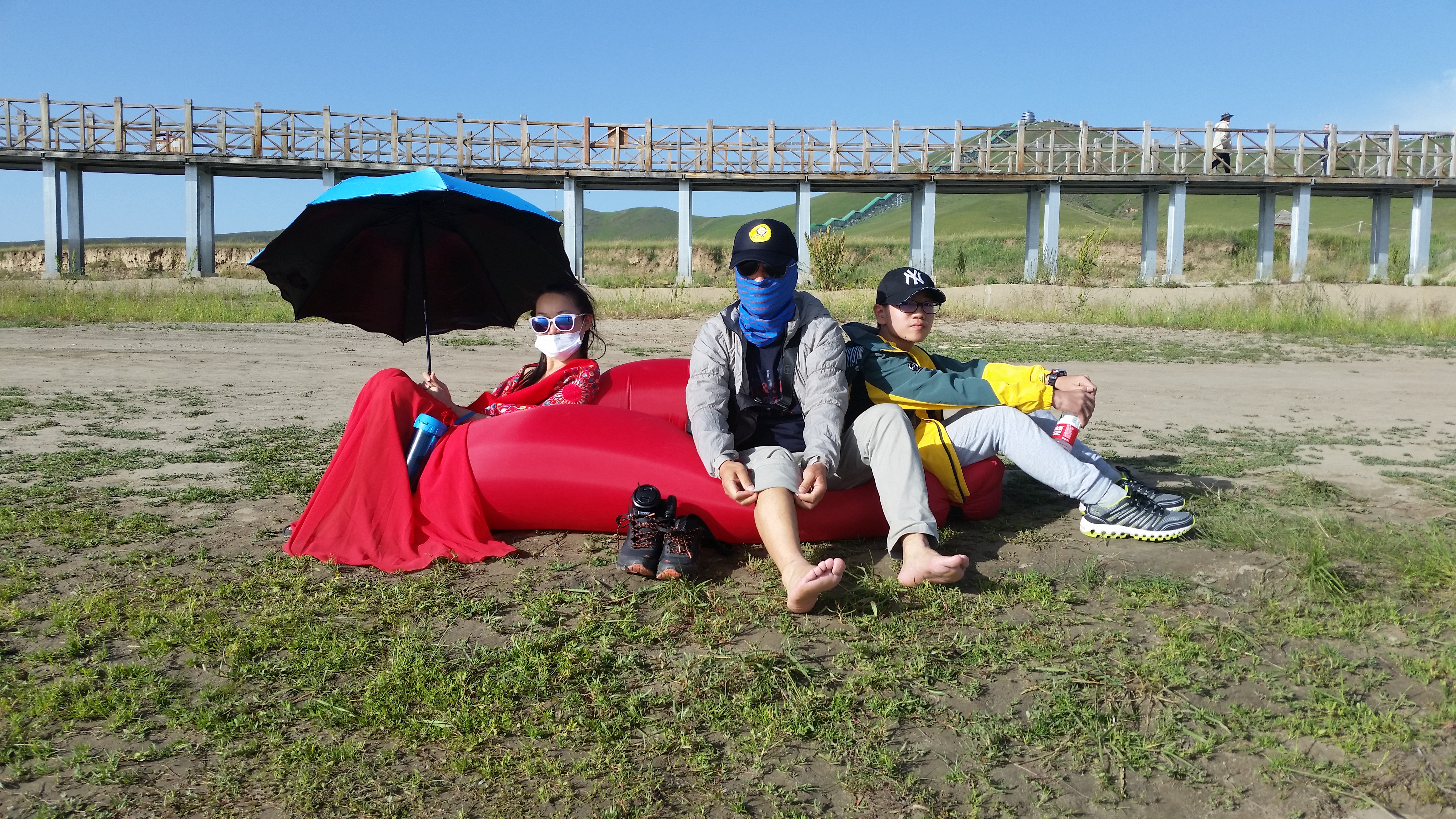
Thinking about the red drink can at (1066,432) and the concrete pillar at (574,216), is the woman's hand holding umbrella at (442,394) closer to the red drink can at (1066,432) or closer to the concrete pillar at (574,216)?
the red drink can at (1066,432)

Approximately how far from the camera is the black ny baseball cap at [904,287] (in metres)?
4.57

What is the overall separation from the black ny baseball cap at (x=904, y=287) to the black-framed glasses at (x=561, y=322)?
4.85ft

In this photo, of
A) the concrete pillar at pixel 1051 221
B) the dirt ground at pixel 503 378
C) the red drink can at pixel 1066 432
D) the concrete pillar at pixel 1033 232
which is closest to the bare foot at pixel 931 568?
the red drink can at pixel 1066 432

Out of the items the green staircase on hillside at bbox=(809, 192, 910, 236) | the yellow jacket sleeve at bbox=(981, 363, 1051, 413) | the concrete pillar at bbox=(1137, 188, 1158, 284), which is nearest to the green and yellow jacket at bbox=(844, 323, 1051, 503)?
the yellow jacket sleeve at bbox=(981, 363, 1051, 413)

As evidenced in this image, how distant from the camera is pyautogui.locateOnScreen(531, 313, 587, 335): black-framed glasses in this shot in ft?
16.5

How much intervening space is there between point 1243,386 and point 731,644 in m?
8.80

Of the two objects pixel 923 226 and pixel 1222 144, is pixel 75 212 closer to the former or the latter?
pixel 923 226

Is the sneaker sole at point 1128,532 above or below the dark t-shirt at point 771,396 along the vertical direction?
below

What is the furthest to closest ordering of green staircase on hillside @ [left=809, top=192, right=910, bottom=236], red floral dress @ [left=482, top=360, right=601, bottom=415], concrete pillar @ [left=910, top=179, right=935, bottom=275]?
green staircase on hillside @ [left=809, top=192, right=910, bottom=236], concrete pillar @ [left=910, top=179, right=935, bottom=275], red floral dress @ [left=482, top=360, right=601, bottom=415]

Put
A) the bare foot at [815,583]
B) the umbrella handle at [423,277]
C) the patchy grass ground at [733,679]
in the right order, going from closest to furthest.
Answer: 1. the patchy grass ground at [733,679]
2. the bare foot at [815,583]
3. the umbrella handle at [423,277]

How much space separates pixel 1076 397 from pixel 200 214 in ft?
99.7

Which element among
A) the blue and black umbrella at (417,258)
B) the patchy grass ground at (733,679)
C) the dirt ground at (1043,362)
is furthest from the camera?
the blue and black umbrella at (417,258)

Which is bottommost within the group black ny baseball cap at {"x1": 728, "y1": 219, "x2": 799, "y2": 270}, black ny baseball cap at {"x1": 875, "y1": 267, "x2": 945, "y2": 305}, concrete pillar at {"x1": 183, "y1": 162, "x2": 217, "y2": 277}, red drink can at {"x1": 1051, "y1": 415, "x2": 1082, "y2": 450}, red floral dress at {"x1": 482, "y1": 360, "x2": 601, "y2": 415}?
red drink can at {"x1": 1051, "y1": 415, "x2": 1082, "y2": 450}

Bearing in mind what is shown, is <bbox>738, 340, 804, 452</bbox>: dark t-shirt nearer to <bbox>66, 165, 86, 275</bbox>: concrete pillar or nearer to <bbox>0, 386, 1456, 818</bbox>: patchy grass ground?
<bbox>0, 386, 1456, 818</bbox>: patchy grass ground
